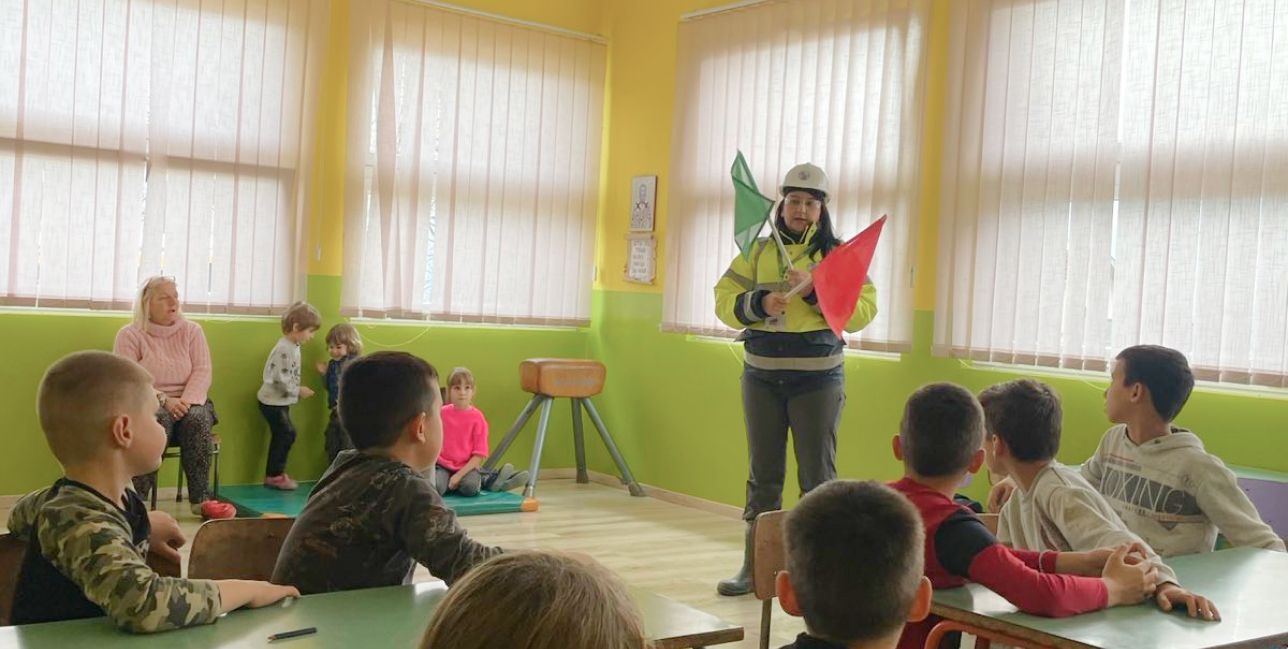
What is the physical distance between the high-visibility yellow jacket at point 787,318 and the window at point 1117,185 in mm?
927

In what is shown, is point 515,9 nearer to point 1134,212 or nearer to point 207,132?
point 207,132

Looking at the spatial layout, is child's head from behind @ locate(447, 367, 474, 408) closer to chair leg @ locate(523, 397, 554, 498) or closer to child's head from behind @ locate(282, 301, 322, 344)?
chair leg @ locate(523, 397, 554, 498)

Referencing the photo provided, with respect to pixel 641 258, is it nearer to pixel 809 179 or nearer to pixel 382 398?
pixel 809 179

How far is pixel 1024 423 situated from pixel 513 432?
452 centimetres

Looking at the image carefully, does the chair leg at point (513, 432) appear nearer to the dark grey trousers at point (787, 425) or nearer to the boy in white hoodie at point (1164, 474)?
the dark grey trousers at point (787, 425)

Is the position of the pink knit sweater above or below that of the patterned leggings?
above

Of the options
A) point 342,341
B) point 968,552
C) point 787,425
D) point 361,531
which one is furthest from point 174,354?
point 968,552

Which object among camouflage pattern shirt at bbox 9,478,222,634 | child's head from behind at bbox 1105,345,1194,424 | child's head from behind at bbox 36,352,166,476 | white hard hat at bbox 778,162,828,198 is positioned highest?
white hard hat at bbox 778,162,828,198

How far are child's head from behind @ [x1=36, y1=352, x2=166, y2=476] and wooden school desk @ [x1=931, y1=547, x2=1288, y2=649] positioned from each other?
1.33m

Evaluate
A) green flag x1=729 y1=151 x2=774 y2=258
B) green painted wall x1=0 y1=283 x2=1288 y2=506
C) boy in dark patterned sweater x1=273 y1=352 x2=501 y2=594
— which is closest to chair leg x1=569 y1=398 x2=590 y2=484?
green painted wall x1=0 y1=283 x2=1288 y2=506

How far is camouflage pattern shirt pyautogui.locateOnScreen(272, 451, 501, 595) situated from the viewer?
2.05 metres

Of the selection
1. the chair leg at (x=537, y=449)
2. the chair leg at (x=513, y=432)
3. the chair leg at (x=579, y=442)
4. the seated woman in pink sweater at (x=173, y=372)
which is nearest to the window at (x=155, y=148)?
the seated woman in pink sweater at (x=173, y=372)

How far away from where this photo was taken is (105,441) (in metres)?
1.89

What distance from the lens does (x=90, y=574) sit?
172cm
